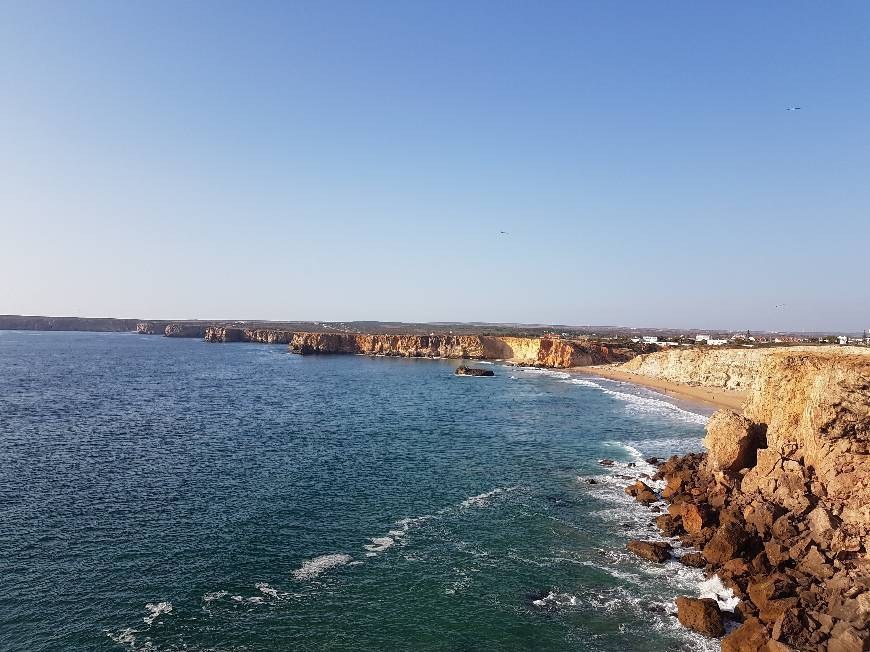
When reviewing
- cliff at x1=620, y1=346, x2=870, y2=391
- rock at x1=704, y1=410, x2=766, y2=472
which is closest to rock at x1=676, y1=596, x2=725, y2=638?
rock at x1=704, y1=410, x2=766, y2=472

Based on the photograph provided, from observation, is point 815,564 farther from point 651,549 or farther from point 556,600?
point 556,600

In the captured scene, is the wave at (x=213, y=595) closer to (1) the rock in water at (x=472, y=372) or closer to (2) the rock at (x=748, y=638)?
(2) the rock at (x=748, y=638)

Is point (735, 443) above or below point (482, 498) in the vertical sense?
above

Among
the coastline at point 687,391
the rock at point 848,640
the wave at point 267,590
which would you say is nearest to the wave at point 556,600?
the rock at point 848,640

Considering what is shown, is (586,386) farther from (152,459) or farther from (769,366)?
(152,459)

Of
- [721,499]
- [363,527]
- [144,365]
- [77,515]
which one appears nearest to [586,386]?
[721,499]

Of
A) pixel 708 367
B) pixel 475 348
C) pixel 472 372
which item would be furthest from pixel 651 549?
pixel 475 348
